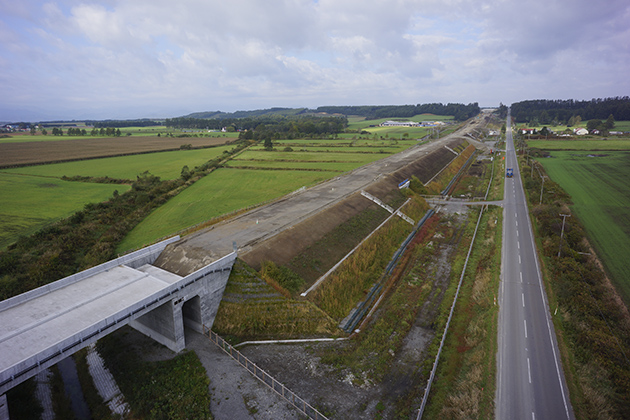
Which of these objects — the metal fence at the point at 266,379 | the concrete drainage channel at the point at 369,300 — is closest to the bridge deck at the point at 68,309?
the metal fence at the point at 266,379

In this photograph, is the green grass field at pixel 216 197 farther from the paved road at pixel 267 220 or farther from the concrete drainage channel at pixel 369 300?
the concrete drainage channel at pixel 369 300

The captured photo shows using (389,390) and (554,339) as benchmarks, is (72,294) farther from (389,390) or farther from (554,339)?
(554,339)

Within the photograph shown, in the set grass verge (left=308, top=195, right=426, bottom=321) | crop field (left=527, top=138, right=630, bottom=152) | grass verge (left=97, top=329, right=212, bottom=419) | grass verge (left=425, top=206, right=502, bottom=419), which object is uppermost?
crop field (left=527, top=138, right=630, bottom=152)

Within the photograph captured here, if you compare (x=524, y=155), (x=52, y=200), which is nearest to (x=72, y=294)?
(x=52, y=200)

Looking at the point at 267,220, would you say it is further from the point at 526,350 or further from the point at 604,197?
the point at 604,197

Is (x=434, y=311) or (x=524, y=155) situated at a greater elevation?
(x=524, y=155)

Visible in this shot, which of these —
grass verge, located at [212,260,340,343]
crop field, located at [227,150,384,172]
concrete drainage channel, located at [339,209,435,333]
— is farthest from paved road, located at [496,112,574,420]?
crop field, located at [227,150,384,172]

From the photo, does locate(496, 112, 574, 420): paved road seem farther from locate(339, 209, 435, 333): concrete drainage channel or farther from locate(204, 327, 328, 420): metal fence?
locate(204, 327, 328, 420): metal fence
